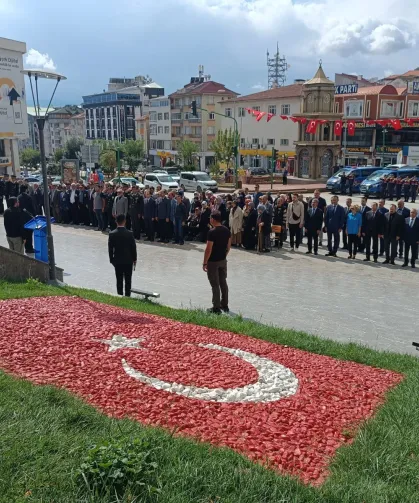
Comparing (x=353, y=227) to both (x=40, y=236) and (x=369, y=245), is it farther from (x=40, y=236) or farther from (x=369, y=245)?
(x=40, y=236)

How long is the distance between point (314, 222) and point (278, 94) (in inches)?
2115

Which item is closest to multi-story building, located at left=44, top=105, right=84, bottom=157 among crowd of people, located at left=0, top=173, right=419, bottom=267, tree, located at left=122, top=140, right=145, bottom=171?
tree, located at left=122, top=140, right=145, bottom=171

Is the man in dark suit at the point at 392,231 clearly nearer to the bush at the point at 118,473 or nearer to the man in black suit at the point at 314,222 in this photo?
the man in black suit at the point at 314,222

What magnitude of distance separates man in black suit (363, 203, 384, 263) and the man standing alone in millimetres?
7187

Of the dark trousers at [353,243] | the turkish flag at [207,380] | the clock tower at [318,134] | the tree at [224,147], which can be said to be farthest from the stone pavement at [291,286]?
the tree at [224,147]

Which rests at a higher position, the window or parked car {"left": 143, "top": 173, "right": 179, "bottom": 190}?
the window

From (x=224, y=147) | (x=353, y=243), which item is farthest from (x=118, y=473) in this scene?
(x=224, y=147)

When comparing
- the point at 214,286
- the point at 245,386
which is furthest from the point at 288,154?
the point at 245,386

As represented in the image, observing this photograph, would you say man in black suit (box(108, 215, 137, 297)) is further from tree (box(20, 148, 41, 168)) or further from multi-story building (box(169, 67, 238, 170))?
tree (box(20, 148, 41, 168))

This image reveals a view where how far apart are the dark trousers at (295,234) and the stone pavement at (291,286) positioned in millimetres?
435

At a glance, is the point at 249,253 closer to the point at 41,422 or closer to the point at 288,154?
the point at 41,422

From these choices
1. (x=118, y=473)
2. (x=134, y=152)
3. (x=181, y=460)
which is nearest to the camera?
(x=118, y=473)

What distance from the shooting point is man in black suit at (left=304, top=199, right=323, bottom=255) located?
16.9m

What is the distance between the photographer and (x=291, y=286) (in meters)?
13.1
